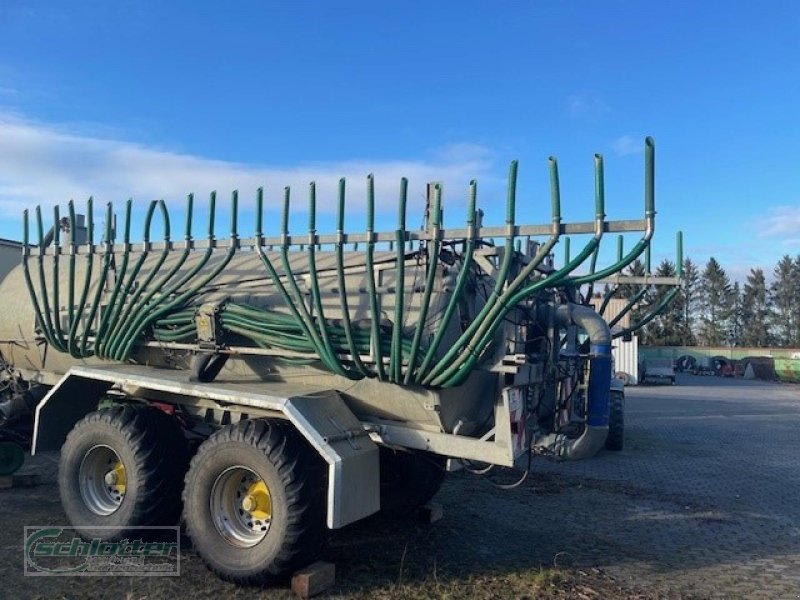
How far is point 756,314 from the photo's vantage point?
73.9 m

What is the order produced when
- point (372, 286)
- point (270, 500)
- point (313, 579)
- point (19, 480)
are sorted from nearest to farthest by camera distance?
1. point (313, 579)
2. point (270, 500)
3. point (372, 286)
4. point (19, 480)

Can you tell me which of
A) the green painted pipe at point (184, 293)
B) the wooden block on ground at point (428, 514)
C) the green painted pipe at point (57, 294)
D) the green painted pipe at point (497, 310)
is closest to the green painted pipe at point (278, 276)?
the green painted pipe at point (184, 293)

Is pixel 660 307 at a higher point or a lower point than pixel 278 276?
lower

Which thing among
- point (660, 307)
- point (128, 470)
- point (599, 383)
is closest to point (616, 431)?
point (660, 307)

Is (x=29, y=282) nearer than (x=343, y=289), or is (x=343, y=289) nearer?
(x=343, y=289)

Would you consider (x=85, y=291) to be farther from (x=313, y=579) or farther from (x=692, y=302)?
(x=692, y=302)

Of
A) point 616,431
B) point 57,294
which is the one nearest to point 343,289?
point 57,294

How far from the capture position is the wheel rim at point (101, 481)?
5707mm

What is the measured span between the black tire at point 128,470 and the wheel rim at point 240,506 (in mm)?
695

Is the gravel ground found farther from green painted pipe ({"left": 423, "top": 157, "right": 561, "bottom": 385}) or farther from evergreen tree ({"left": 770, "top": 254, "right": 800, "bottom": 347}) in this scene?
evergreen tree ({"left": 770, "top": 254, "right": 800, "bottom": 347})

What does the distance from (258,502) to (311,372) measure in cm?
103

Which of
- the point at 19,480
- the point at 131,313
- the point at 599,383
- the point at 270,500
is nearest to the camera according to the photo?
the point at 270,500

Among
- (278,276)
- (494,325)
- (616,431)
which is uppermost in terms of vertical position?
(278,276)

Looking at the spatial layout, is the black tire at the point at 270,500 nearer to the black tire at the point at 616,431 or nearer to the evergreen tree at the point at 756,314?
the black tire at the point at 616,431
